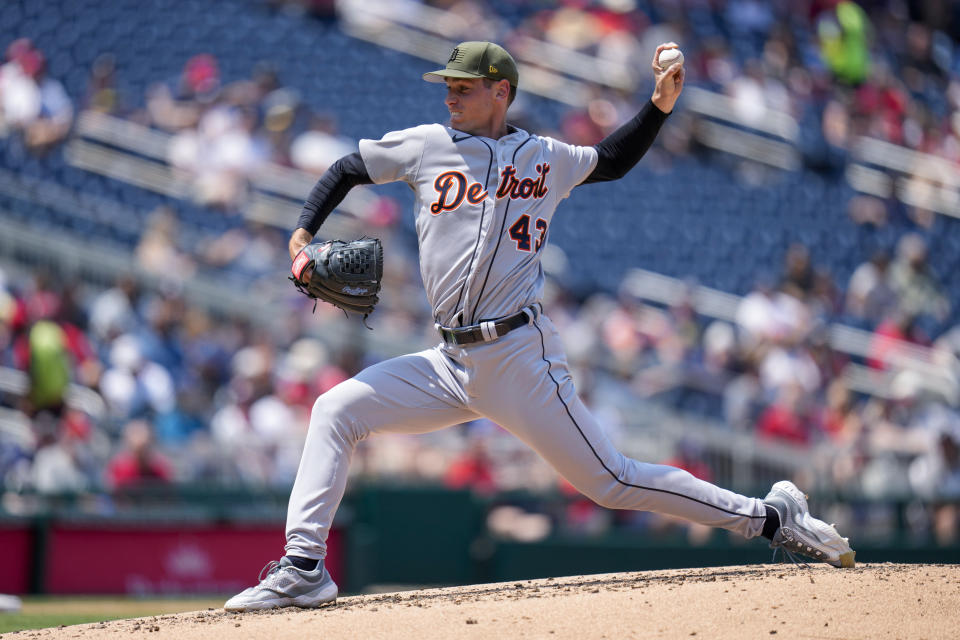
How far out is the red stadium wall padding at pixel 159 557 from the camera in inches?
352

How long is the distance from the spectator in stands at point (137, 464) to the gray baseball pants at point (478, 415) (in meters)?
5.06

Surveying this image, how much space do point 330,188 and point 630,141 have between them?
3.50ft

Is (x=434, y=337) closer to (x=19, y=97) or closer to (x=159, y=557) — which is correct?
(x=159, y=557)

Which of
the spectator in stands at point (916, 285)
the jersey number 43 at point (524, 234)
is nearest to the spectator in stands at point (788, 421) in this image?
the spectator in stands at point (916, 285)

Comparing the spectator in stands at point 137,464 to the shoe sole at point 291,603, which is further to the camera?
the spectator in stands at point 137,464

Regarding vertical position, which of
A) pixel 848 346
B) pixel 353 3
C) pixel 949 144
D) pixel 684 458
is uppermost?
pixel 353 3

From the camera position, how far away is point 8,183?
12.1m

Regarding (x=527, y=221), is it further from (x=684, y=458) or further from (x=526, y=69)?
(x=526, y=69)

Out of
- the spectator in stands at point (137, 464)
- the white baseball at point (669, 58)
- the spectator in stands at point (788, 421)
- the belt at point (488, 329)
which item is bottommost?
the spectator in stands at point (137, 464)

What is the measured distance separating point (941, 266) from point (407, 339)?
615 centimetres

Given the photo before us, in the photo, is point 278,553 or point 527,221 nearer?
point 527,221

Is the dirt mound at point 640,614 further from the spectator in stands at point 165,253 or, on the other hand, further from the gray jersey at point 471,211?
the spectator in stands at point 165,253

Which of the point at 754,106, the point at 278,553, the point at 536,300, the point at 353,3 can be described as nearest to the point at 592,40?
the point at 754,106

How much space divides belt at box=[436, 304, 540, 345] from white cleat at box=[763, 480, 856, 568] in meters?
1.13
